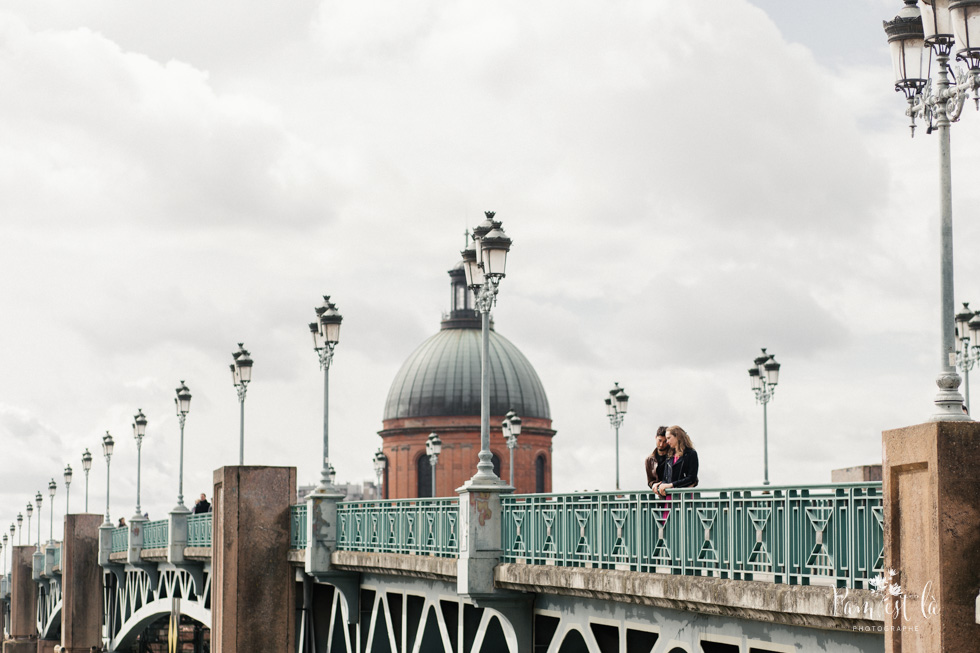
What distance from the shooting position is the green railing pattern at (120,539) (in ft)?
168

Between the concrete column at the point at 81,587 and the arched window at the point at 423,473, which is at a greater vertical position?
the arched window at the point at 423,473

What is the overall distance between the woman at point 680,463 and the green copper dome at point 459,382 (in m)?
68.2

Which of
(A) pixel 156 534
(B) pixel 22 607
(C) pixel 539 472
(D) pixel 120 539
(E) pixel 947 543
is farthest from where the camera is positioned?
(C) pixel 539 472

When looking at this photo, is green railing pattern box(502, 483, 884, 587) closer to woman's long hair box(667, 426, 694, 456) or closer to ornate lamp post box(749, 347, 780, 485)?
woman's long hair box(667, 426, 694, 456)

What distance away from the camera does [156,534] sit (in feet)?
146

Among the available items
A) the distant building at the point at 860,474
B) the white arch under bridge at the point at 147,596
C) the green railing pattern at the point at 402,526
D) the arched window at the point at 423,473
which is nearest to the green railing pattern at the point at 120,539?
the white arch under bridge at the point at 147,596

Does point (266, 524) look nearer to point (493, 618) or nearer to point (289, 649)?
point (289, 649)

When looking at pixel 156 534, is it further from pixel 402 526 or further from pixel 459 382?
pixel 459 382

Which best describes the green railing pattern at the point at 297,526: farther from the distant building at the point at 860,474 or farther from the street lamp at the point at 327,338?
the distant building at the point at 860,474

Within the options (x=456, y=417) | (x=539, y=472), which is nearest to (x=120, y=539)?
(x=456, y=417)

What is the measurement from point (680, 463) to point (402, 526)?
903cm

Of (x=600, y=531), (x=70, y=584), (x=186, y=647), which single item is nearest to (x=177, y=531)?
(x=70, y=584)

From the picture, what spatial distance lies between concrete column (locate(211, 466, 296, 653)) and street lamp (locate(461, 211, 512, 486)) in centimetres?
1067

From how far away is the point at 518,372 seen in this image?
86750 mm
